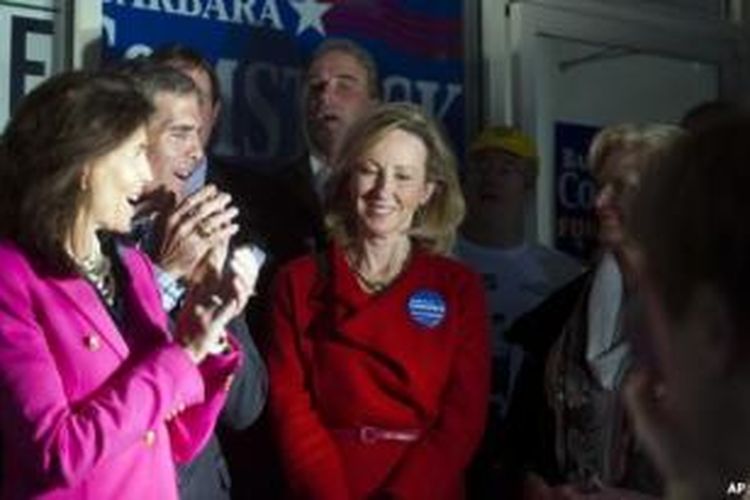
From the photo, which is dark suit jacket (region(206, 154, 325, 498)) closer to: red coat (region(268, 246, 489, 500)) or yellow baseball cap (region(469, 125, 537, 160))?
red coat (region(268, 246, 489, 500))

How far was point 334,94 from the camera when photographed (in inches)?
164

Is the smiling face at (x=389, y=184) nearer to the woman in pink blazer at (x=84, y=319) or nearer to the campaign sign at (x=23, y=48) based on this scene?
the woman in pink blazer at (x=84, y=319)

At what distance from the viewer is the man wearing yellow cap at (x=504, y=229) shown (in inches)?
185

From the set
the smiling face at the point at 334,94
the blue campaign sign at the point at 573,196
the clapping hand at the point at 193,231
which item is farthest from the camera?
the blue campaign sign at the point at 573,196

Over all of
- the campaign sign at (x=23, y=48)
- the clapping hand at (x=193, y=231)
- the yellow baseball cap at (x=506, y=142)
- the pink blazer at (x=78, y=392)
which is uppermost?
the campaign sign at (x=23, y=48)

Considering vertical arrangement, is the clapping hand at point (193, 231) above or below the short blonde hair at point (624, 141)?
below

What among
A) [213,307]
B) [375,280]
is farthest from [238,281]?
[375,280]

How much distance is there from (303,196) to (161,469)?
1.28 meters

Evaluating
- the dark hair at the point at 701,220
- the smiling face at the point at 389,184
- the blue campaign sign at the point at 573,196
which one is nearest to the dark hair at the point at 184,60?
the smiling face at the point at 389,184

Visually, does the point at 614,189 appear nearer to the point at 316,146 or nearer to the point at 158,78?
the point at 316,146

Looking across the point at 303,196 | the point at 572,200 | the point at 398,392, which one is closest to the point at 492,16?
the point at 572,200

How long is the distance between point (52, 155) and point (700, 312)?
173cm

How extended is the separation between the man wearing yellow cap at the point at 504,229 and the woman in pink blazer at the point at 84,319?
71.6 inches

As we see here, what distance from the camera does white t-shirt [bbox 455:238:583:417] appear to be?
4.55 meters
